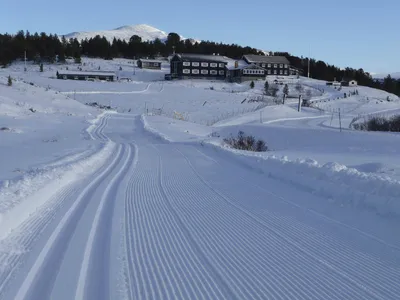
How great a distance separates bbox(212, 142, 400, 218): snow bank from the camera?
847 cm

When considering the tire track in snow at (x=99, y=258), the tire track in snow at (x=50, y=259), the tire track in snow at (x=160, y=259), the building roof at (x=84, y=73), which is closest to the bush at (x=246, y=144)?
the tire track in snow at (x=99, y=258)

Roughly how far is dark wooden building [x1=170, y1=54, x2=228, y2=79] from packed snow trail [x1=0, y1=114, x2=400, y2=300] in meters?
106

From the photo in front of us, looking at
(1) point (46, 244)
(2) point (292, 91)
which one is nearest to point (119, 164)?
(1) point (46, 244)

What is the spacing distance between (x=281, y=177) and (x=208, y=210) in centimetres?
422

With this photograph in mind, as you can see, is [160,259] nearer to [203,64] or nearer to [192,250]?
[192,250]

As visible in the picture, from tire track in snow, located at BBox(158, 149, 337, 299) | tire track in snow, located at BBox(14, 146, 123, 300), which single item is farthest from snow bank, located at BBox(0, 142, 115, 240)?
tire track in snow, located at BBox(158, 149, 337, 299)

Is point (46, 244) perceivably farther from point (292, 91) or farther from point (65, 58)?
point (65, 58)

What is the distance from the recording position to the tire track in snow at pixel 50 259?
4.98 metres

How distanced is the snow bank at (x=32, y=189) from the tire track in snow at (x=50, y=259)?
2.52 feet

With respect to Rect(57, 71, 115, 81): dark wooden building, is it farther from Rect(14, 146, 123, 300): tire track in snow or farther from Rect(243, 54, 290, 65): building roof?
Rect(14, 146, 123, 300): tire track in snow

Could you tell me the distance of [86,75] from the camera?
313ft

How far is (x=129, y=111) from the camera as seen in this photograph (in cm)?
5628

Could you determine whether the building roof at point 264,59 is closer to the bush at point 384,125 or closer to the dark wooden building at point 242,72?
the dark wooden building at point 242,72

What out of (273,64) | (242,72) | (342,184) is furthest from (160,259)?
(273,64)
